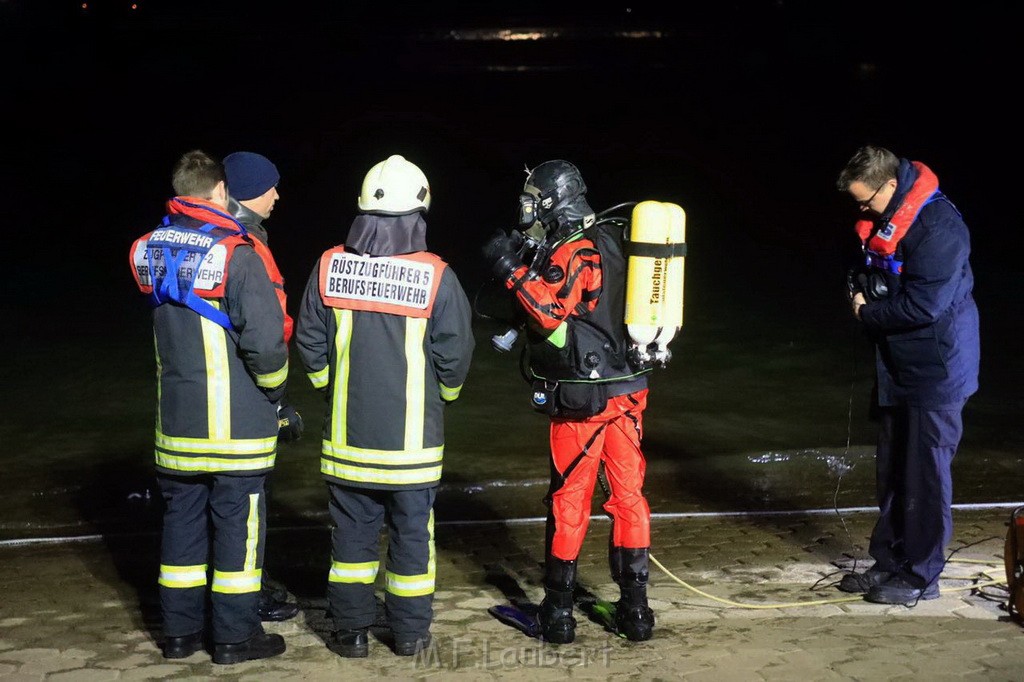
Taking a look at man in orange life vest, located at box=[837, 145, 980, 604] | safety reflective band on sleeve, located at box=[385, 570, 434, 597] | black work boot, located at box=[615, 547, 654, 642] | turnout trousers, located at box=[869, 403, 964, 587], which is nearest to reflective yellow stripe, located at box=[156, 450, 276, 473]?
safety reflective band on sleeve, located at box=[385, 570, 434, 597]

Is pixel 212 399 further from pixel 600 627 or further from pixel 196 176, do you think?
pixel 600 627

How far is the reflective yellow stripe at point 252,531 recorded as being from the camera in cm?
Result: 541

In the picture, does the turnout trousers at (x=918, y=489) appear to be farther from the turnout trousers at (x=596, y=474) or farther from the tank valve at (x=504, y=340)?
the tank valve at (x=504, y=340)

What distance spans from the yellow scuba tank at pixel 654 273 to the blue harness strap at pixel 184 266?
1.82 m

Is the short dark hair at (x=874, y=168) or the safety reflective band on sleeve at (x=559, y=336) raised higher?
the short dark hair at (x=874, y=168)

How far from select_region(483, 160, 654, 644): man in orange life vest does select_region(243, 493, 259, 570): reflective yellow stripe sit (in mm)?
1358

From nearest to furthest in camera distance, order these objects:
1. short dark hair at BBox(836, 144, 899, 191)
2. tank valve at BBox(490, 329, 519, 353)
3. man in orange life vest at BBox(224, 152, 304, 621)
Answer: tank valve at BBox(490, 329, 519, 353) → man in orange life vest at BBox(224, 152, 304, 621) → short dark hair at BBox(836, 144, 899, 191)

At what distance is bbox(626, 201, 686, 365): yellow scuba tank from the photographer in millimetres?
5449

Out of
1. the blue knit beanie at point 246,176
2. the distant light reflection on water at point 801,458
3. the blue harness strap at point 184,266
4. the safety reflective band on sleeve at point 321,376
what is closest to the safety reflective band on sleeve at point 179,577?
the safety reflective band on sleeve at point 321,376

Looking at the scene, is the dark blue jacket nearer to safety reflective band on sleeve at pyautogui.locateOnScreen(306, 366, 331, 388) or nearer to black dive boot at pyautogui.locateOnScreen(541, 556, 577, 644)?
black dive boot at pyautogui.locateOnScreen(541, 556, 577, 644)

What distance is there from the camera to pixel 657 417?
1027cm

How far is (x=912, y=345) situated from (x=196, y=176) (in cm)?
353

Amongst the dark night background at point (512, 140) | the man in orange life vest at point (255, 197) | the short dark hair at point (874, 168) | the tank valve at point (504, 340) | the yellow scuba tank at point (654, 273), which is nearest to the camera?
the yellow scuba tank at point (654, 273)

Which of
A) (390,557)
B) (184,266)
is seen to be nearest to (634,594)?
(390,557)
